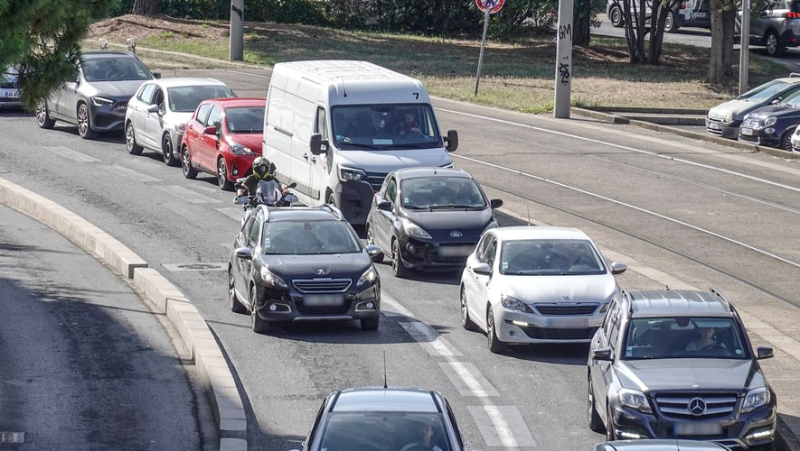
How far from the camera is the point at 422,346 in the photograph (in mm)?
16891

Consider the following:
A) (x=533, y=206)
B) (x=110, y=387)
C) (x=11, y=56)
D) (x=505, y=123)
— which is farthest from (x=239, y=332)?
(x=505, y=123)

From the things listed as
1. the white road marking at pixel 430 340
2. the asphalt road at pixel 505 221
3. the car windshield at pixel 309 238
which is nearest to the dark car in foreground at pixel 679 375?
the asphalt road at pixel 505 221

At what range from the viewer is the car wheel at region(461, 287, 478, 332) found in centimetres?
1773

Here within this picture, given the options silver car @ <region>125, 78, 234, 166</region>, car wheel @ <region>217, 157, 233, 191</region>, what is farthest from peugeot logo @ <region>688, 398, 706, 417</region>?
silver car @ <region>125, 78, 234, 166</region>

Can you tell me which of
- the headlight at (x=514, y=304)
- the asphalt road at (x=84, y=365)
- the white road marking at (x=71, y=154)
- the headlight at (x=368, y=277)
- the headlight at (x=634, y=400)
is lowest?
the asphalt road at (x=84, y=365)

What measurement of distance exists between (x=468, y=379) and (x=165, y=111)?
16.8 metres

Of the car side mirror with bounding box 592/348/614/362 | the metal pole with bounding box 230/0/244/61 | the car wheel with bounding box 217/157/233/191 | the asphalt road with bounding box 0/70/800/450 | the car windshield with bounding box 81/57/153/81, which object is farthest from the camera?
the metal pole with bounding box 230/0/244/61

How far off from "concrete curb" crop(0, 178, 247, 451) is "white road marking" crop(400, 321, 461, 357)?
8.56 ft

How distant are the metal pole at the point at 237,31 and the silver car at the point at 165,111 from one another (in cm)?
1464

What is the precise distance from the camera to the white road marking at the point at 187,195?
26953 millimetres

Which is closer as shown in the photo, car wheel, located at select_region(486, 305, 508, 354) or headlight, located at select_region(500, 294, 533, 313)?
headlight, located at select_region(500, 294, 533, 313)

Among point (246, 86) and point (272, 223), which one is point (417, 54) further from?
point (272, 223)

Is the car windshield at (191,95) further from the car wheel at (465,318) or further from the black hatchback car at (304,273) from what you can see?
the car wheel at (465,318)

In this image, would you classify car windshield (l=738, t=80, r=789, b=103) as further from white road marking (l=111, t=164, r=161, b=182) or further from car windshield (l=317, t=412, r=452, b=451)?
car windshield (l=317, t=412, r=452, b=451)
